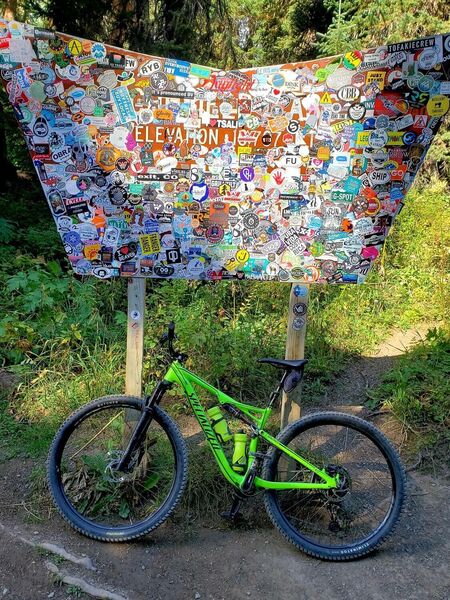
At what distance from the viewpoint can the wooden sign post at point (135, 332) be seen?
3137 millimetres

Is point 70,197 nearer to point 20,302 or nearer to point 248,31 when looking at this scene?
point 20,302

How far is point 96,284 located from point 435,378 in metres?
3.90

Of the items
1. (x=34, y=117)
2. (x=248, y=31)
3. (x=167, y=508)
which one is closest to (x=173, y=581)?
(x=167, y=508)

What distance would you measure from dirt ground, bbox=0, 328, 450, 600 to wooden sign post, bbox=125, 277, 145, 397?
909 millimetres

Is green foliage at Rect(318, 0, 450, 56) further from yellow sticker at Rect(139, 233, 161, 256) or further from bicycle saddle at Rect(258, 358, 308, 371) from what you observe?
bicycle saddle at Rect(258, 358, 308, 371)

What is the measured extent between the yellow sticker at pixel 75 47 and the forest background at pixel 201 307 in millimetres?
→ 2199

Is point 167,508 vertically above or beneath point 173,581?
above

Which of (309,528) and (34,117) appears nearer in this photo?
(34,117)

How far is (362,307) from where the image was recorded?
6434 millimetres

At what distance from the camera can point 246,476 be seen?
2.91 meters

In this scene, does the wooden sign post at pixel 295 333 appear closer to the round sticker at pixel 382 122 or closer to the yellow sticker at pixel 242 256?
the yellow sticker at pixel 242 256

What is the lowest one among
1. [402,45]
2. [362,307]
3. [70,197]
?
[362,307]

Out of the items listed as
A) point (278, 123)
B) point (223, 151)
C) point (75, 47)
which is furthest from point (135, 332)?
point (75, 47)

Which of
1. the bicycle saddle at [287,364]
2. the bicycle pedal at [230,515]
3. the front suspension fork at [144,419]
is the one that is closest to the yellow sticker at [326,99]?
the bicycle saddle at [287,364]
